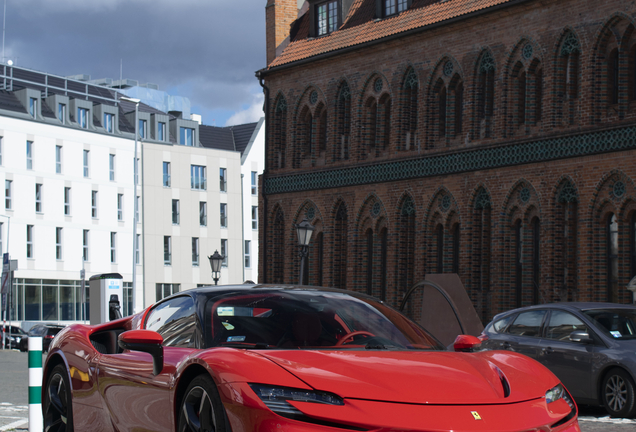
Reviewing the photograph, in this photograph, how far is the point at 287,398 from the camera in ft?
14.5

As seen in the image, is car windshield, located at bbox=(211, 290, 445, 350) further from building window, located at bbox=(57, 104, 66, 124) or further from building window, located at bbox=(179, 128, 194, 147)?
building window, located at bbox=(179, 128, 194, 147)

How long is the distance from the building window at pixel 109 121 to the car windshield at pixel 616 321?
57.7 metres

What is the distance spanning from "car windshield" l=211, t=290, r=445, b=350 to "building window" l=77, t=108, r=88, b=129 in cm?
6163

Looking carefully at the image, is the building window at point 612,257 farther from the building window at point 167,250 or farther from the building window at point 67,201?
the building window at point 167,250

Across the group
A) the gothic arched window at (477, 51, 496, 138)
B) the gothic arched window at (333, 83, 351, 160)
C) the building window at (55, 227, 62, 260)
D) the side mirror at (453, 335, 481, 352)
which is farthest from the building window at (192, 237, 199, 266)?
the side mirror at (453, 335, 481, 352)

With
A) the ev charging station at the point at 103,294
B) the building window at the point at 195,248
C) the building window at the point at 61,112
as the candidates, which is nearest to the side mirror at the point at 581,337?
the ev charging station at the point at 103,294

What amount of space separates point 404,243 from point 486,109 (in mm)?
5452

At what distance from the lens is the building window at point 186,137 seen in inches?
2896

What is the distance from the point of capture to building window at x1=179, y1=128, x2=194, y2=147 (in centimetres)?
7356

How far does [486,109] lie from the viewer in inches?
1134

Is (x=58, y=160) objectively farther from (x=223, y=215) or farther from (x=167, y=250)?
(x=223, y=215)

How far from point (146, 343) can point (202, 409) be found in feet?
2.26

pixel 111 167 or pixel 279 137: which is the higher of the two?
pixel 111 167

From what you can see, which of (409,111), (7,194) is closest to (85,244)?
(7,194)
